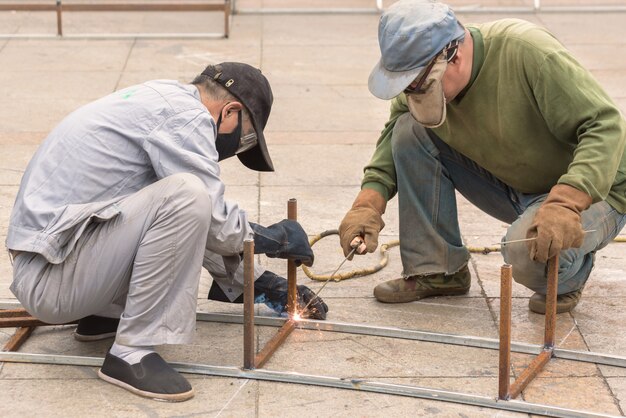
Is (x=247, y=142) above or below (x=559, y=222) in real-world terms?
above

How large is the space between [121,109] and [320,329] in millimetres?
1208

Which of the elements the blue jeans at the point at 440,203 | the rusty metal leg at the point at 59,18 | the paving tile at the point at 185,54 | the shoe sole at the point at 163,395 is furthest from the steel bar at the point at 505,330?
the rusty metal leg at the point at 59,18

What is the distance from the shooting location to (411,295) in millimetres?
4820

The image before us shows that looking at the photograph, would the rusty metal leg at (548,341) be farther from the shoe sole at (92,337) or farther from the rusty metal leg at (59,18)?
the rusty metal leg at (59,18)

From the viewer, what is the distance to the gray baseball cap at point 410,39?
4.06 m

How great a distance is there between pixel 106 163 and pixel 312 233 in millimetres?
1885

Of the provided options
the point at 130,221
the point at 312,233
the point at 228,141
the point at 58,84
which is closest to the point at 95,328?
the point at 130,221

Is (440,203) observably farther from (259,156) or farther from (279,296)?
(259,156)

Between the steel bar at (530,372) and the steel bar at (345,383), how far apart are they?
0.25 ft

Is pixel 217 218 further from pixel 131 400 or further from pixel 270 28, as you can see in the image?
pixel 270 28

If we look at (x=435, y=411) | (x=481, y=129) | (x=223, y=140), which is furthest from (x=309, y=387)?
(x=481, y=129)

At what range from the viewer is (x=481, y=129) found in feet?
14.4

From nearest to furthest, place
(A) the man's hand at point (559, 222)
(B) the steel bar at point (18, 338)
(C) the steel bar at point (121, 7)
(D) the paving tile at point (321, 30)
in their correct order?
(A) the man's hand at point (559, 222) < (B) the steel bar at point (18, 338) < (C) the steel bar at point (121, 7) < (D) the paving tile at point (321, 30)

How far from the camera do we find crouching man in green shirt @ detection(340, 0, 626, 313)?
4086mm
